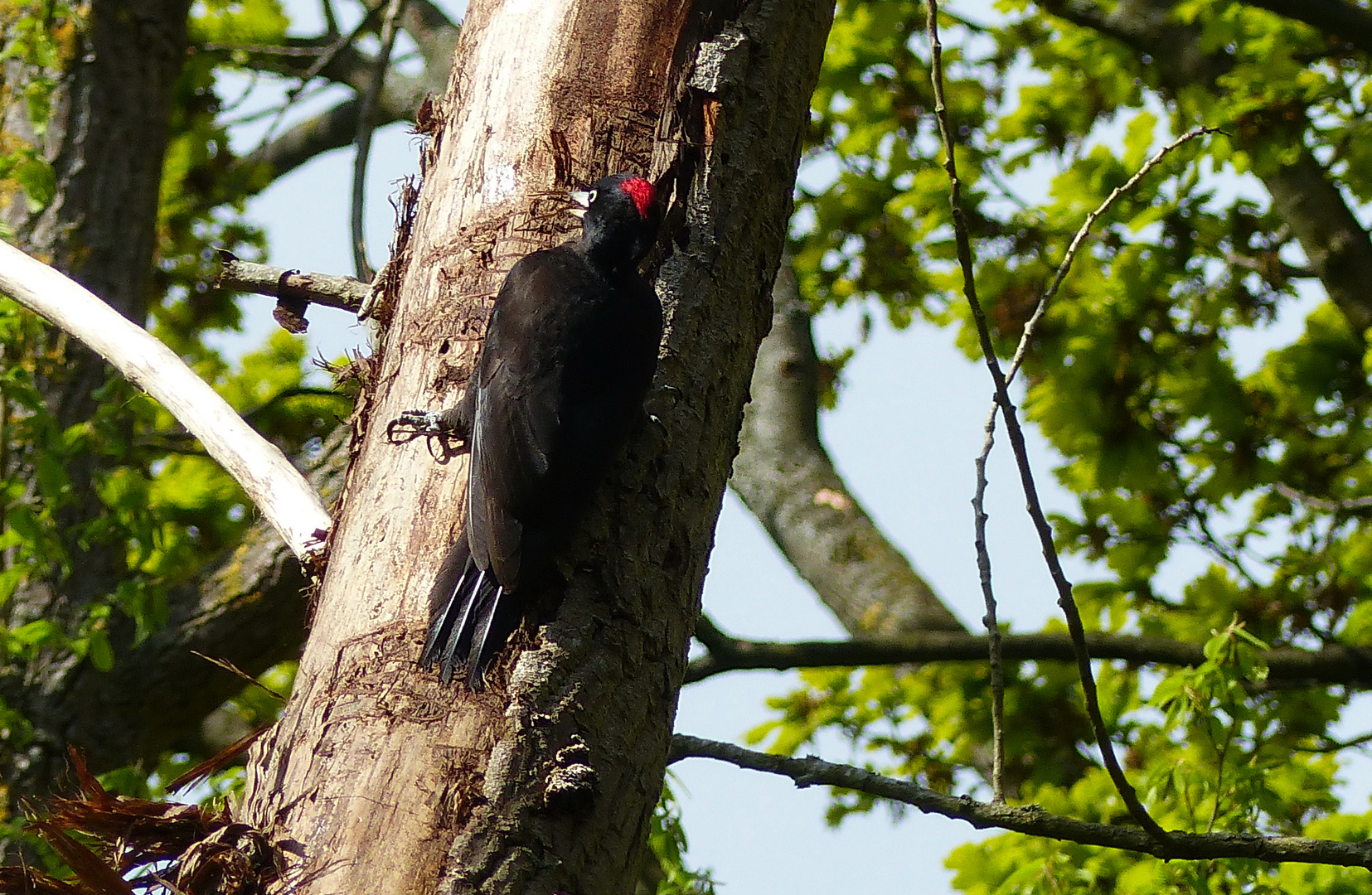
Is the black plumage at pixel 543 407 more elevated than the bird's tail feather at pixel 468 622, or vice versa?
the black plumage at pixel 543 407

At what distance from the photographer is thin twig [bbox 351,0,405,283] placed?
341cm

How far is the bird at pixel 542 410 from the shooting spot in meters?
1.82

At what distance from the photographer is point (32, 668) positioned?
14.5 ft

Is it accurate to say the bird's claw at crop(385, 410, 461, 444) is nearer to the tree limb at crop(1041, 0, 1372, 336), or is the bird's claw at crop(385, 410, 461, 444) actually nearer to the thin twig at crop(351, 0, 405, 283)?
the thin twig at crop(351, 0, 405, 283)

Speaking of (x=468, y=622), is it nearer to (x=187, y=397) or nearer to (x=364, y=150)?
(x=187, y=397)

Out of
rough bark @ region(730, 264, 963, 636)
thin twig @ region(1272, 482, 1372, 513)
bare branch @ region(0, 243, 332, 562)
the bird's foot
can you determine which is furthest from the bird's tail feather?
thin twig @ region(1272, 482, 1372, 513)

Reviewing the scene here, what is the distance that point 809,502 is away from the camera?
6.31 meters

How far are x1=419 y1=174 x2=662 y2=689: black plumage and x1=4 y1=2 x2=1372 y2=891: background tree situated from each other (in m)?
1.35

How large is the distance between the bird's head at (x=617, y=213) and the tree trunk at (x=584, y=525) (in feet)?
0.14

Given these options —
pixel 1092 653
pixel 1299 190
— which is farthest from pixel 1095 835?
pixel 1299 190

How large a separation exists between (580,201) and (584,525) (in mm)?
605

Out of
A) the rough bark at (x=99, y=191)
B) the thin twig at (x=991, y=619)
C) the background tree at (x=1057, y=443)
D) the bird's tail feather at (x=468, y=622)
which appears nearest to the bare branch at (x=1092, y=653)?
the background tree at (x=1057, y=443)

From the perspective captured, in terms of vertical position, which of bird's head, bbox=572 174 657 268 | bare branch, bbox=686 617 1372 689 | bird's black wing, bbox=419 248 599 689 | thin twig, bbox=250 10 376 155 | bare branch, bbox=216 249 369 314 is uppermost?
thin twig, bbox=250 10 376 155

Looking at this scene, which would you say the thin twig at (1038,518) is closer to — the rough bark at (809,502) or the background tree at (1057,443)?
the background tree at (1057,443)
